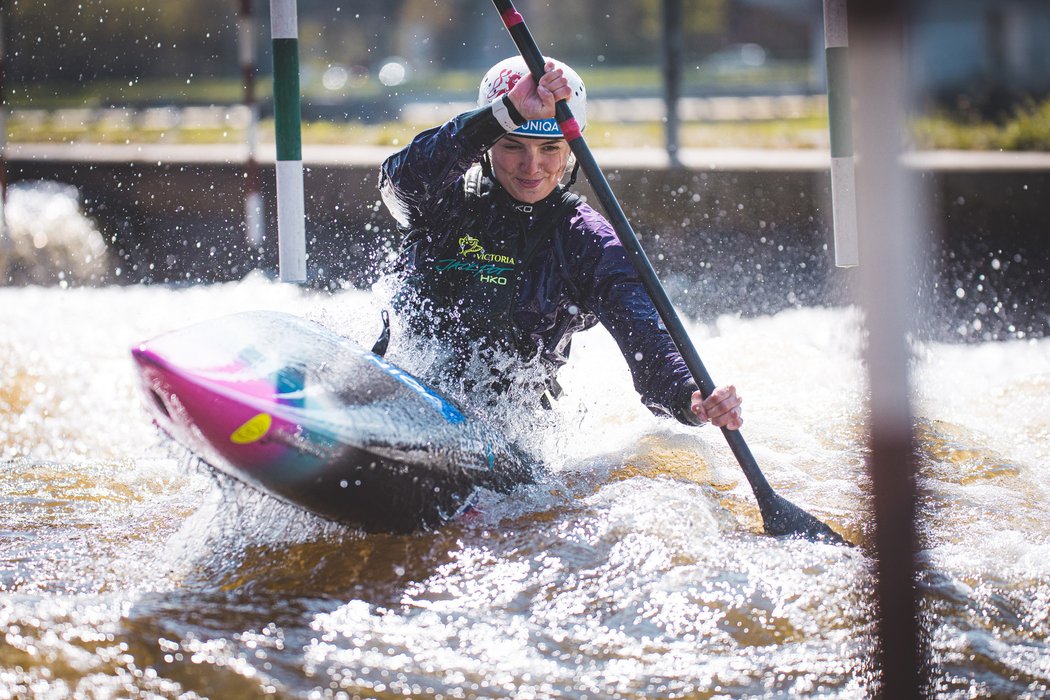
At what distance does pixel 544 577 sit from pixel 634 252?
1046mm

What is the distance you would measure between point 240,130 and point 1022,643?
39.3ft

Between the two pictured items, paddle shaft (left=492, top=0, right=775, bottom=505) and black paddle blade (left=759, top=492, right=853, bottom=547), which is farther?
paddle shaft (left=492, top=0, right=775, bottom=505)

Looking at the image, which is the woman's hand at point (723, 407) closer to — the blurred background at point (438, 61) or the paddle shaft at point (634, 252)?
the paddle shaft at point (634, 252)

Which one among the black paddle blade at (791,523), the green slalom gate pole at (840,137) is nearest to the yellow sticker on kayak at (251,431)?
the black paddle blade at (791,523)

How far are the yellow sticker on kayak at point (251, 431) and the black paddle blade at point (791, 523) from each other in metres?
A: 1.39

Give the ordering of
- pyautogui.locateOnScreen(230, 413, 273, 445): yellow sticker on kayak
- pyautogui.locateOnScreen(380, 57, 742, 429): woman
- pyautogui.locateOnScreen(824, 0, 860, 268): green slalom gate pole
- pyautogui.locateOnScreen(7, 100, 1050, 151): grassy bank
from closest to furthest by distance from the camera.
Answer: pyautogui.locateOnScreen(230, 413, 273, 445): yellow sticker on kayak → pyautogui.locateOnScreen(380, 57, 742, 429): woman → pyautogui.locateOnScreen(824, 0, 860, 268): green slalom gate pole → pyautogui.locateOnScreen(7, 100, 1050, 151): grassy bank

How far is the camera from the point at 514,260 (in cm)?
350

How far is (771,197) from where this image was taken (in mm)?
7242

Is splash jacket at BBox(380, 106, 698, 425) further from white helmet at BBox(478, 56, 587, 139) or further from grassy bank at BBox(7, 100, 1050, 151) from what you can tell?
grassy bank at BBox(7, 100, 1050, 151)

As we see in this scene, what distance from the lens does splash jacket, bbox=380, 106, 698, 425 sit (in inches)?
134

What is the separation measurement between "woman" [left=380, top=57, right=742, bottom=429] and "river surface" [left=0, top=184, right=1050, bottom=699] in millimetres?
236

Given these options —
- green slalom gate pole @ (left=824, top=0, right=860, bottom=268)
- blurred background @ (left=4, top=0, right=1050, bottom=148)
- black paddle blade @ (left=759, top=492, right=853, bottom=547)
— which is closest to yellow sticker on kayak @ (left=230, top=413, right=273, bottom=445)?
black paddle blade @ (left=759, top=492, right=853, bottom=547)

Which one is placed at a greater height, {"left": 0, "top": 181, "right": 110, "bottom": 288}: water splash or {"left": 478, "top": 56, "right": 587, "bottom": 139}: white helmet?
{"left": 478, "top": 56, "right": 587, "bottom": 139}: white helmet

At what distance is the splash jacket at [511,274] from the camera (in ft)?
11.2
